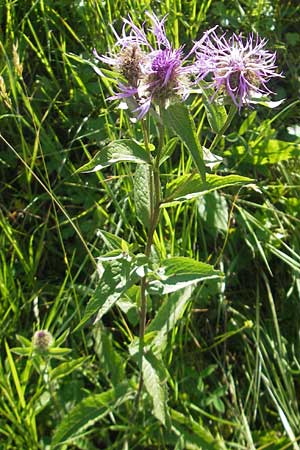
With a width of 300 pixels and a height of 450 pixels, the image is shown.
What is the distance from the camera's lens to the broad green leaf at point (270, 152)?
1633mm

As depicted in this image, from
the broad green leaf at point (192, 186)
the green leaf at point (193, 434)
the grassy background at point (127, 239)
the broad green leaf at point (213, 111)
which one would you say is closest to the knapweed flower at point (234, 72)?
the broad green leaf at point (213, 111)

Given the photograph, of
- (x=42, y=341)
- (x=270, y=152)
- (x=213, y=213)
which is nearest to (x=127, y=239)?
(x=213, y=213)

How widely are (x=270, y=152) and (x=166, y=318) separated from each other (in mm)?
615

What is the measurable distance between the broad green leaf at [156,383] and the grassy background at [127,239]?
0.45 ft

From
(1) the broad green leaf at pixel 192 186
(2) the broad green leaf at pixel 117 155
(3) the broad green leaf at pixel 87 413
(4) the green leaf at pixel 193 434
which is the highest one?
(2) the broad green leaf at pixel 117 155

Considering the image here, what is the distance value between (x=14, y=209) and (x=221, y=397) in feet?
2.47

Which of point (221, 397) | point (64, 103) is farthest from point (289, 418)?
point (64, 103)

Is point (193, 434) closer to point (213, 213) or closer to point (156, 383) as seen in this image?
point (156, 383)

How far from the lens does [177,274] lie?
1.12 meters

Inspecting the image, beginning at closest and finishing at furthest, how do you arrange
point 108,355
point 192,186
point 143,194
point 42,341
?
point 192,186 < point 143,194 < point 42,341 < point 108,355

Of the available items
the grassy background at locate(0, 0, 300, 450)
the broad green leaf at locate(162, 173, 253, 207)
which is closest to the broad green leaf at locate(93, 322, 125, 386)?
the grassy background at locate(0, 0, 300, 450)

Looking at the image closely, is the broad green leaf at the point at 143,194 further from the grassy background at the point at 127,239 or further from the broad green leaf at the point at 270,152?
the broad green leaf at the point at 270,152

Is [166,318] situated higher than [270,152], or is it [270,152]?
[270,152]

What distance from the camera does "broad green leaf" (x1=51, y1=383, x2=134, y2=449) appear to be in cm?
128
